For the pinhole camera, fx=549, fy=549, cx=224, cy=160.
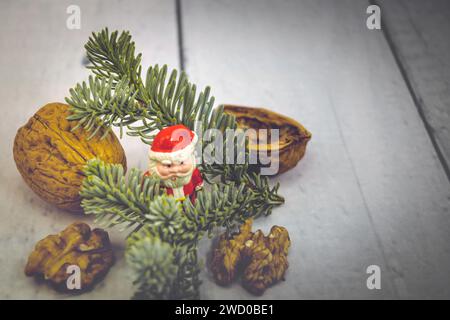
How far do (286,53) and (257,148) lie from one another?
36cm

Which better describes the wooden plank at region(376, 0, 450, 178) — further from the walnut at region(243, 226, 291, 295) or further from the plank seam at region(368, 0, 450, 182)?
the walnut at region(243, 226, 291, 295)

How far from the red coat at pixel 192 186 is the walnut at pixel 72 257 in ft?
0.38

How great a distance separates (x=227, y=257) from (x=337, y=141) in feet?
1.18

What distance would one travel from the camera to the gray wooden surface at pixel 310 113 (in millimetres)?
766

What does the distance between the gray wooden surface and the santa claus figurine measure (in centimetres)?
11

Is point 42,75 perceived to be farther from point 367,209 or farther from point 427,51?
point 427,51

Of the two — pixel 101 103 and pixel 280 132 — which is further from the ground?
pixel 101 103

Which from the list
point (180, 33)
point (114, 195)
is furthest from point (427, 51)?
point (114, 195)

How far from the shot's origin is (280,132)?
3.02 ft

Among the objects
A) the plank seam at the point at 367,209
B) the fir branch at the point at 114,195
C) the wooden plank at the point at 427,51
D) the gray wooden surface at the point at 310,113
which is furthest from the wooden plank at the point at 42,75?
the wooden plank at the point at 427,51

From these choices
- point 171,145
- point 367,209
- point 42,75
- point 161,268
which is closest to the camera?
point 161,268

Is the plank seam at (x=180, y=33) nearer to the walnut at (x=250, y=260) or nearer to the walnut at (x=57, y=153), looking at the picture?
the walnut at (x=57, y=153)

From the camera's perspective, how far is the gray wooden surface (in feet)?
2.51

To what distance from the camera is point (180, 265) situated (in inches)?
25.6
